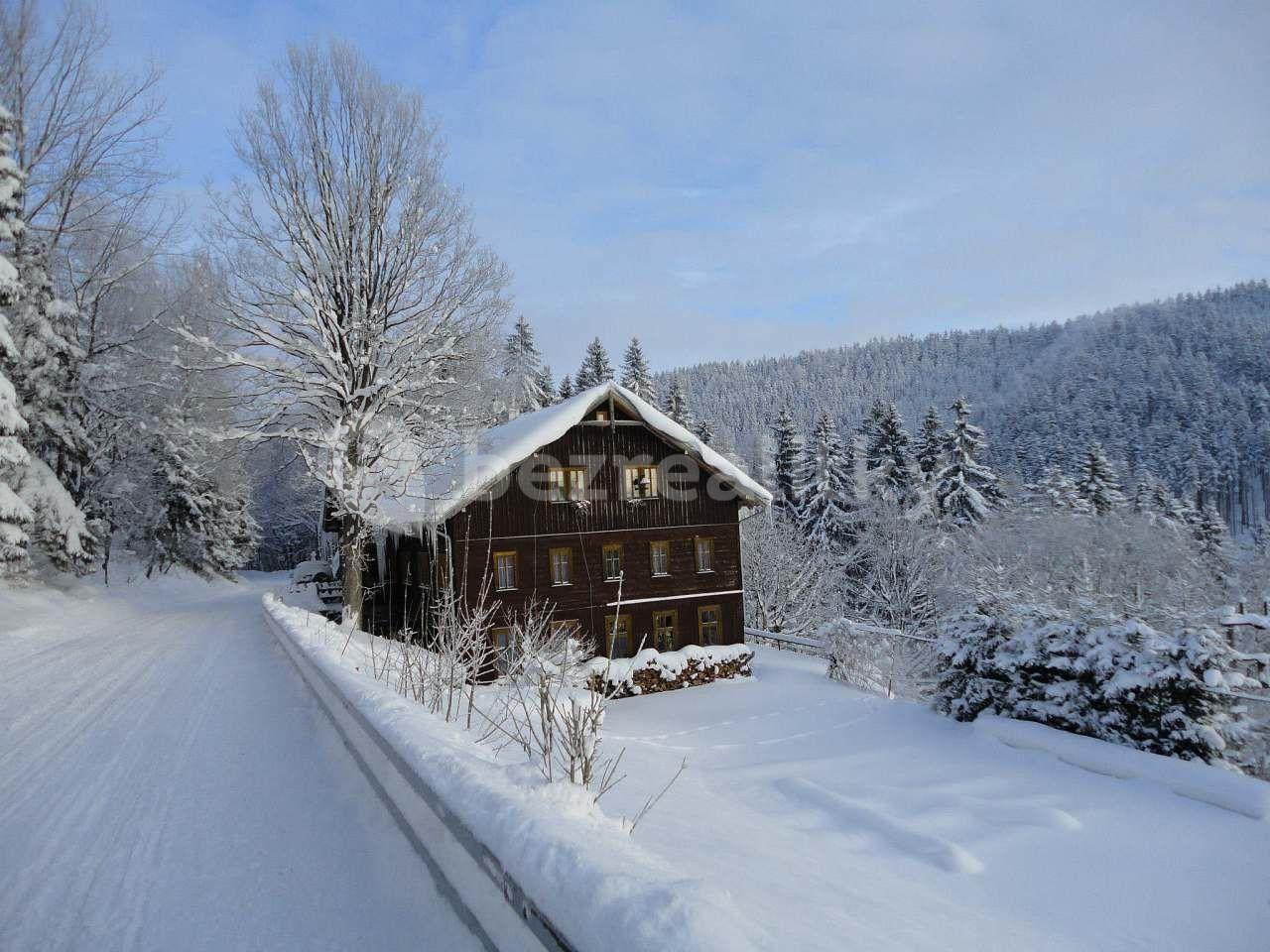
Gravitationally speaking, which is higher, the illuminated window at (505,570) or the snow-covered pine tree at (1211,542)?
the illuminated window at (505,570)

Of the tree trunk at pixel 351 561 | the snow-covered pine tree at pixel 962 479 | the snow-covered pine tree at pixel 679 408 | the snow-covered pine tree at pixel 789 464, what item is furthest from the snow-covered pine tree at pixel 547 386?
the tree trunk at pixel 351 561

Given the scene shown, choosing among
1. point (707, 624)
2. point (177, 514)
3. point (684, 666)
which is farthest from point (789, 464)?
point (177, 514)

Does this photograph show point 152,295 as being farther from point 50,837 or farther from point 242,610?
point 50,837

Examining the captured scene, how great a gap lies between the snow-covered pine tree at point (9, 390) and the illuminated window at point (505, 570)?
11636 millimetres

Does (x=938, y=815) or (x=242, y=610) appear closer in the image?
(x=938, y=815)

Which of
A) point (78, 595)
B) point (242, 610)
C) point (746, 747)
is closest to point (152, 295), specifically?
point (78, 595)

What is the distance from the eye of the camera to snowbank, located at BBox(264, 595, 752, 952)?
221 centimetres

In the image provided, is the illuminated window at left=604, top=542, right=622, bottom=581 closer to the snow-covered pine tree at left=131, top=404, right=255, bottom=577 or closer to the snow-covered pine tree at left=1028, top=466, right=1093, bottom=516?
the snow-covered pine tree at left=131, top=404, right=255, bottom=577

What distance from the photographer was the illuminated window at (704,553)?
22.6 meters

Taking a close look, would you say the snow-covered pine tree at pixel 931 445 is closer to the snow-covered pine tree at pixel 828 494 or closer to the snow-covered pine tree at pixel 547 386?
the snow-covered pine tree at pixel 828 494

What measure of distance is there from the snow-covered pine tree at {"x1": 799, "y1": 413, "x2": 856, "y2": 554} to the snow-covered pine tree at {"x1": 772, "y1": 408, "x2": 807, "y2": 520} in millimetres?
1832

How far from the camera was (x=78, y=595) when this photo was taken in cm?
2434

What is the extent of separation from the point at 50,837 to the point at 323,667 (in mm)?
3484

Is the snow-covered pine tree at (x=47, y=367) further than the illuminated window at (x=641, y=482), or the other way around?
the snow-covered pine tree at (x=47, y=367)
